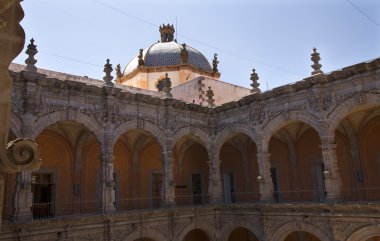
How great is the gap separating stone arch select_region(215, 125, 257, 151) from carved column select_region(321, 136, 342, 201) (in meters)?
2.90

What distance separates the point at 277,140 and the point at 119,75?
1156cm

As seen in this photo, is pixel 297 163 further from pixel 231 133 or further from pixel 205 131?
pixel 205 131

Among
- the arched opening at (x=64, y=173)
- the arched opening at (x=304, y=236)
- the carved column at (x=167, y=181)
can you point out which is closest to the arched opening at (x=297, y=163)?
the arched opening at (x=304, y=236)

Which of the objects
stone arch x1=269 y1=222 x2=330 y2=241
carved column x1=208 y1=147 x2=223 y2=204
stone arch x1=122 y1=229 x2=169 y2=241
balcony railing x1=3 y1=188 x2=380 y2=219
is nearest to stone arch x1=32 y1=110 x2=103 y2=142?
balcony railing x1=3 y1=188 x2=380 y2=219

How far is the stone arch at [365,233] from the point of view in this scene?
10.1 meters

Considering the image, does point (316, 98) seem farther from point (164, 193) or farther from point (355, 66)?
point (164, 193)

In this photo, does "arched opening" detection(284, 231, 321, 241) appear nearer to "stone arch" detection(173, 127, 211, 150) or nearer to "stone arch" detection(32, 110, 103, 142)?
"stone arch" detection(173, 127, 211, 150)

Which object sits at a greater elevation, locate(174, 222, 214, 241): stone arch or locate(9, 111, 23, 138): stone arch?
locate(9, 111, 23, 138): stone arch

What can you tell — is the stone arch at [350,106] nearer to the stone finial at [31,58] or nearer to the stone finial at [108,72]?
the stone finial at [108,72]

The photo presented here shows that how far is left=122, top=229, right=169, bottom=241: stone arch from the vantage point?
11.8 m

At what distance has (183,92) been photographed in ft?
60.4

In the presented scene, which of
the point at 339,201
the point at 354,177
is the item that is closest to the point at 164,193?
the point at 339,201

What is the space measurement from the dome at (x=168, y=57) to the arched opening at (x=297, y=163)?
25.6 feet

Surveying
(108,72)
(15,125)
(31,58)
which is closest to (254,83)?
(108,72)
